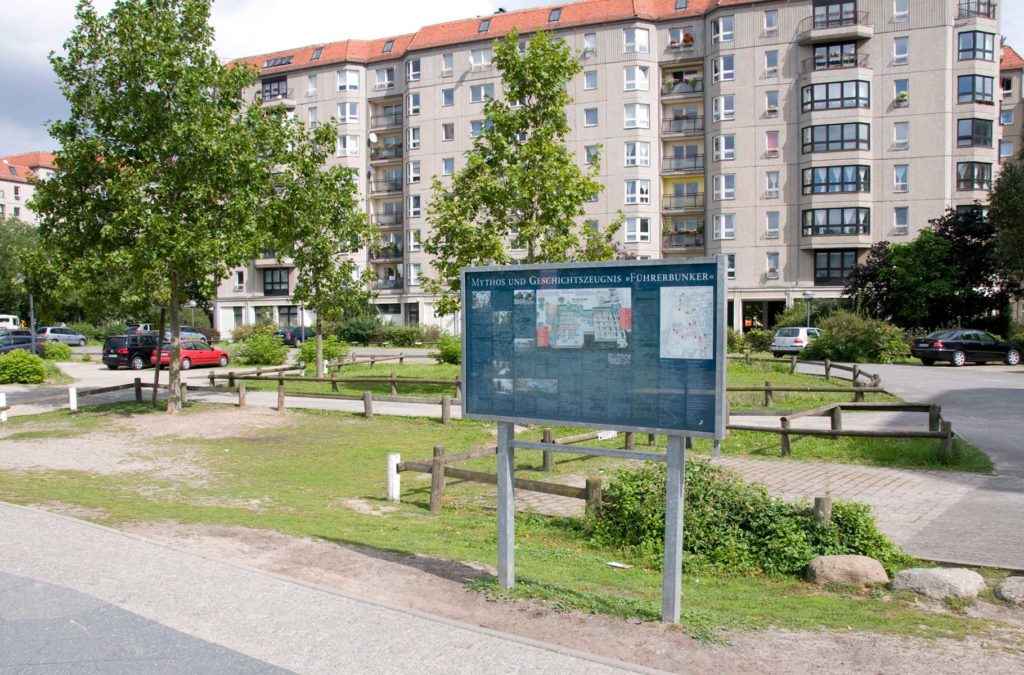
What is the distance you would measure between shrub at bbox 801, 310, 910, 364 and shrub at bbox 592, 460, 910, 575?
31.3 meters

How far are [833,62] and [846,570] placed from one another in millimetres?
52129

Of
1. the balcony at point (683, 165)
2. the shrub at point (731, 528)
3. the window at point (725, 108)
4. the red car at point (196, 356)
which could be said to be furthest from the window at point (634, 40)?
the shrub at point (731, 528)

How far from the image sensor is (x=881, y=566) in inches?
276

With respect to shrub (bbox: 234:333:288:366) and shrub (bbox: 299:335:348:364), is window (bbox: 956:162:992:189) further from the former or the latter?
shrub (bbox: 234:333:288:366)

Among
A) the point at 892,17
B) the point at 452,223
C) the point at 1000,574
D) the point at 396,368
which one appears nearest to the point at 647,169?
the point at 892,17

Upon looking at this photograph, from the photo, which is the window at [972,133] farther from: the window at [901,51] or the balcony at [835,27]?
the balcony at [835,27]

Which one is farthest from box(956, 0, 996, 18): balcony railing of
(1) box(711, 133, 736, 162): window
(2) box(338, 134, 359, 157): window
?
(2) box(338, 134, 359, 157): window

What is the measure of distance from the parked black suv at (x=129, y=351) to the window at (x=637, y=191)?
1274 inches

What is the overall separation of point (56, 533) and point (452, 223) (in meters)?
17.1

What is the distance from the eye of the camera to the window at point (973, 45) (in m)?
50.4

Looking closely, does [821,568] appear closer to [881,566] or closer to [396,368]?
[881,566]

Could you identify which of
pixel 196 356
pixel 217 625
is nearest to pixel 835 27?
pixel 196 356

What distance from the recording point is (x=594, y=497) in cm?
875

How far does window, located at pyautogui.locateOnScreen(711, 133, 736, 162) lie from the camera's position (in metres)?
54.5
